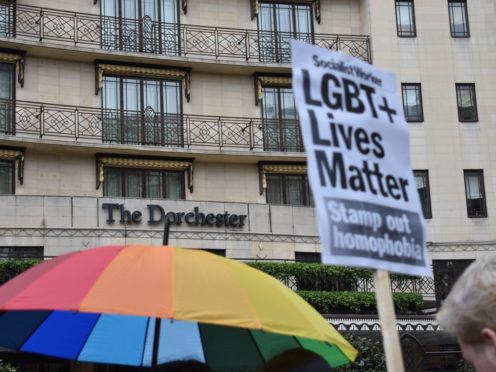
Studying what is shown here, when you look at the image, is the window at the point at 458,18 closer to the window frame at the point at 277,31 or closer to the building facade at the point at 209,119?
the building facade at the point at 209,119

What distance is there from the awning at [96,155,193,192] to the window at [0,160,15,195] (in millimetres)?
2615

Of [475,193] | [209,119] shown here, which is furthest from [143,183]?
[475,193]

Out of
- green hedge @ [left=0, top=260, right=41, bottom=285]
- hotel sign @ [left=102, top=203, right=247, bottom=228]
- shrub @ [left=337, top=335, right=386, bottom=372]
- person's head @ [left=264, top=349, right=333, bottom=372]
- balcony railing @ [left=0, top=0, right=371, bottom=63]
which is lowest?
shrub @ [left=337, top=335, right=386, bottom=372]

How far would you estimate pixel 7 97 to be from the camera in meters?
28.1

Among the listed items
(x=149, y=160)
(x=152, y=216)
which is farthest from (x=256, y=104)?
(x=152, y=216)

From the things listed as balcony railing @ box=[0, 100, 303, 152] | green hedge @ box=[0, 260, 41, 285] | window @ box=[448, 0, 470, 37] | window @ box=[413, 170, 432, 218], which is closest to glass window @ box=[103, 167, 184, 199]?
balcony railing @ box=[0, 100, 303, 152]

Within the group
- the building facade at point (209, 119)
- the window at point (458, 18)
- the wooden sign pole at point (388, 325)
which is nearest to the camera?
the wooden sign pole at point (388, 325)

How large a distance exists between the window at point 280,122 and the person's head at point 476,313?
26.8 m

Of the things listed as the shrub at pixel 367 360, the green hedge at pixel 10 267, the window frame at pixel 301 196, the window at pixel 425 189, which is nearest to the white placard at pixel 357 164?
the shrub at pixel 367 360

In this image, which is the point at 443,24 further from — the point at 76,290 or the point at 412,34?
the point at 76,290

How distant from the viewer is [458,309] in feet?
11.7

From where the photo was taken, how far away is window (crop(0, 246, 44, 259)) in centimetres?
2488

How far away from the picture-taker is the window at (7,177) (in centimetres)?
2758

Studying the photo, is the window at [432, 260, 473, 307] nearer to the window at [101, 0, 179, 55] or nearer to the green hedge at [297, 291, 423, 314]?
the green hedge at [297, 291, 423, 314]
